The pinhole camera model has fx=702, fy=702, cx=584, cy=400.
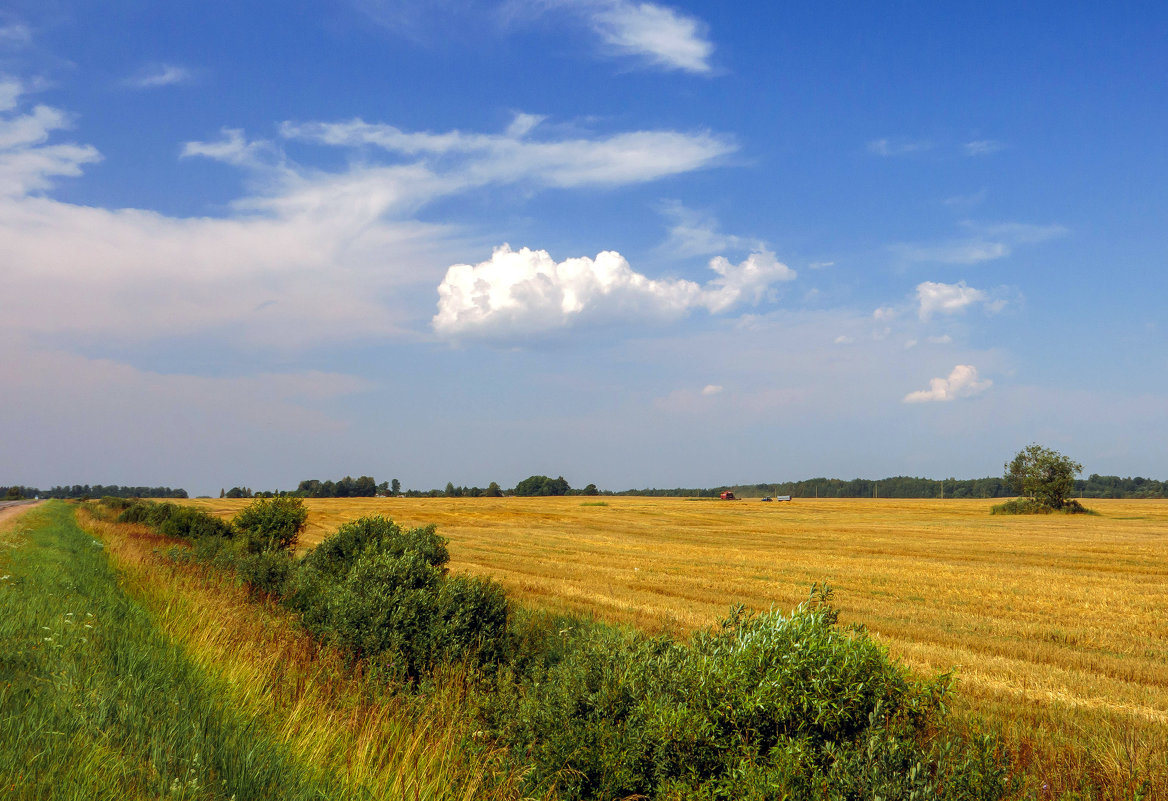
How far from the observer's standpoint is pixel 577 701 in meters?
6.80

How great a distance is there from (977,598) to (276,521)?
73.9 feet

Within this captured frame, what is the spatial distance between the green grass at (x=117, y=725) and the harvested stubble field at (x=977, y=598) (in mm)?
6745

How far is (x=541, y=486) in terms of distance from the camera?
166000 millimetres

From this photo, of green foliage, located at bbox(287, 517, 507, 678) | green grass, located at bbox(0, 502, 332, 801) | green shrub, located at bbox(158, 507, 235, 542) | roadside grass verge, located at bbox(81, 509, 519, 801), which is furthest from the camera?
green shrub, located at bbox(158, 507, 235, 542)

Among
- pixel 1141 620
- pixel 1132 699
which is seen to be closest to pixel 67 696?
pixel 1132 699

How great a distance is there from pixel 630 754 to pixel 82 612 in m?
8.44

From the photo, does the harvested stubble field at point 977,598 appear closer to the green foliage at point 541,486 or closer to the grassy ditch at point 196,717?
the grassy ditch at point 196,717

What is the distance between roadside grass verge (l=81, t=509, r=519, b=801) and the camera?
19.4ft

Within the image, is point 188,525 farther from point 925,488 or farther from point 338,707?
point 925,488

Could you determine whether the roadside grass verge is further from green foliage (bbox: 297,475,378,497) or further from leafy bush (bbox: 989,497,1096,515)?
green foliage (bbox: 297,475,378,497)

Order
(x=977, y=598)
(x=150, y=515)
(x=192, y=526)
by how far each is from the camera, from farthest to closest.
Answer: (x=150, y=515) → (x=192, y=526) → (x=977, y=598)

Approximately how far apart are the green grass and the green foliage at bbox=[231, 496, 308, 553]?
15.4m

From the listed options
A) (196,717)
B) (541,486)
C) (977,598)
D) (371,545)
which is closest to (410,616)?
(371,545)

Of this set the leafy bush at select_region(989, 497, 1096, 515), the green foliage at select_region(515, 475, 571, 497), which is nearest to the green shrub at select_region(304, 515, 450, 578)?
the leafy bush at select_region(989, 497, 1096, 515)
